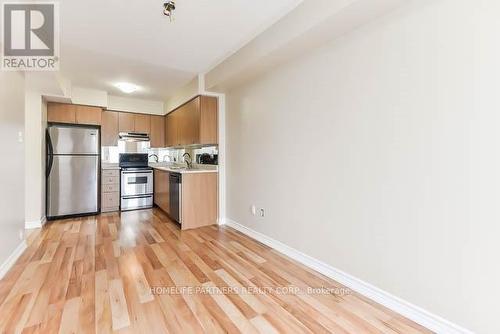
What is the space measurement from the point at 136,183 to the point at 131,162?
22.9 inches

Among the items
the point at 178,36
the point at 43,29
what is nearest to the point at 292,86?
the point at 178,36

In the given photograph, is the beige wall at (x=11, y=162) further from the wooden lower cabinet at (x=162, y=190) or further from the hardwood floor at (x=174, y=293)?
the wooden lower cabinet at (x=162, y=190)

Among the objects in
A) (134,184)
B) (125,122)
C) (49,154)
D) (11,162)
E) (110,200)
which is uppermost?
(125,122)

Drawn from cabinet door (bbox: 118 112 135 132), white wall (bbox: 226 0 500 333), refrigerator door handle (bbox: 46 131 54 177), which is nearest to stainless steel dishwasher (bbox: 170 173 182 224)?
white wall (bbox: 226 0 500 333)

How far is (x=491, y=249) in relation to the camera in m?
1.41

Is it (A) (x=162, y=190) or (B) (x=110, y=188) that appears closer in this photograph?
(A) (x=162, y=190)

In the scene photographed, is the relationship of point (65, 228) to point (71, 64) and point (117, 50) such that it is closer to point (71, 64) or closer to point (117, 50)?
point (71, 64)

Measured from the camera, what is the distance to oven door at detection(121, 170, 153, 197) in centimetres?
518

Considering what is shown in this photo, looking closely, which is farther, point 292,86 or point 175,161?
point 175,161

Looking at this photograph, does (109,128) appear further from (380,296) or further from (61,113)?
(380,296)

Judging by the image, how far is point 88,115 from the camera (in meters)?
4.75

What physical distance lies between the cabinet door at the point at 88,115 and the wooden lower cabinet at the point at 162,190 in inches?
59.7

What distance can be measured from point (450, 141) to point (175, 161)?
17.8ft

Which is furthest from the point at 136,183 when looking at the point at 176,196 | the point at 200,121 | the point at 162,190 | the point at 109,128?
the point at 200,121
